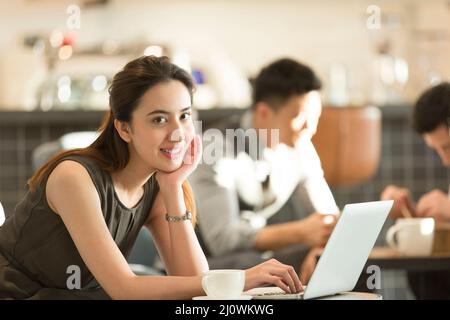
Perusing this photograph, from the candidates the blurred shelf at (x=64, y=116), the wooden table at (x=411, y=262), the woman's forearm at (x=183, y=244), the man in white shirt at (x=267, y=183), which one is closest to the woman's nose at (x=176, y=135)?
the woman's forearm at (x=183, y=244)

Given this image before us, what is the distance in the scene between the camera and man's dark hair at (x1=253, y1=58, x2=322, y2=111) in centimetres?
279

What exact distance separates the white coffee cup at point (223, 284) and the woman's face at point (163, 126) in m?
0.32

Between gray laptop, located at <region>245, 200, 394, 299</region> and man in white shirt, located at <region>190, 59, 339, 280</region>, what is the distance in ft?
3.63

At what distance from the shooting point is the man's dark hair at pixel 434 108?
2.54 meters

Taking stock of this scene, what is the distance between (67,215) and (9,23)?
2.84 meters

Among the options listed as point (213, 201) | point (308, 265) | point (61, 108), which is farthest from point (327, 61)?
point (308, 265)

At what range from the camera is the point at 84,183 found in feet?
5.34

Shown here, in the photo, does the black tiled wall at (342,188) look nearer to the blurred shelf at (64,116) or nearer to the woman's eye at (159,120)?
the blurred shelf at (64,116)

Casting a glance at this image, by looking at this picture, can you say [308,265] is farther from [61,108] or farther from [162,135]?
[61,108]

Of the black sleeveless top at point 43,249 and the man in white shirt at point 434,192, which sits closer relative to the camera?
the black sleeveless top at point 43,249

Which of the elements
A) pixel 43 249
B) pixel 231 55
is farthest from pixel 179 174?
pixel 231 55

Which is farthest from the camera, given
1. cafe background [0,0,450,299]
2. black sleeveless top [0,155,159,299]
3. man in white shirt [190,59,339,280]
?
cafe background [0,0,450,299]

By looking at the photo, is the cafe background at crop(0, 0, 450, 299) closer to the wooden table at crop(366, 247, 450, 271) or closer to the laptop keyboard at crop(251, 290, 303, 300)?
the wooden table at crop(366, 247, 450, 271)

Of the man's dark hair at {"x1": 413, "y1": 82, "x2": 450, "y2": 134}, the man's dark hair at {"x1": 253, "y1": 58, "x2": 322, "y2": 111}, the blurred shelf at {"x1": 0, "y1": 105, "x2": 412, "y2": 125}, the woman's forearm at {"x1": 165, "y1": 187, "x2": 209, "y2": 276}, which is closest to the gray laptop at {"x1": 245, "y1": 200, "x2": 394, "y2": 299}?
the woman's forearm at {"x1": 165, "y1": 187, "x2": 209, "y2": 276}
